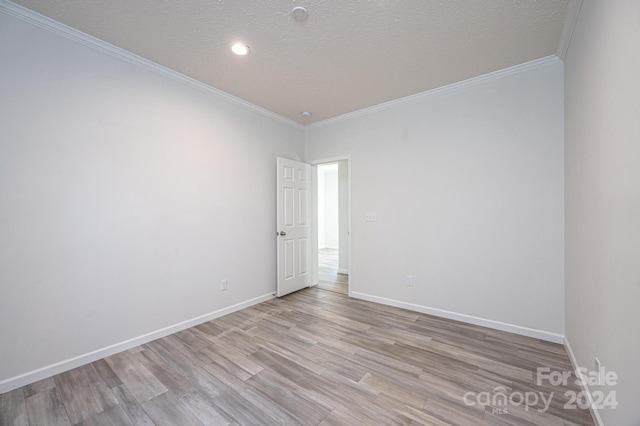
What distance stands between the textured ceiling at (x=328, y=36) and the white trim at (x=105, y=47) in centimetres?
7

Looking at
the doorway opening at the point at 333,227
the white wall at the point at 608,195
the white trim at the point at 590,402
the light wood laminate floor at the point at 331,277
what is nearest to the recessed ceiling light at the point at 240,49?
the doorway opening at the point at 333,227

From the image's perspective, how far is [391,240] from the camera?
3.53 meters

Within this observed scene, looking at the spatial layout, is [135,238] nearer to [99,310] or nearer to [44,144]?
[99,310]

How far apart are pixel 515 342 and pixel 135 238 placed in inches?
154

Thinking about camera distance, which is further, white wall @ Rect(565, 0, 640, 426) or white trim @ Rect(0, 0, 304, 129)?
white trim @ Rect(0, 0, 304, 129)

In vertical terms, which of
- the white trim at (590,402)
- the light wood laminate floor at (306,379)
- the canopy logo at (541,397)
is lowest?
the light wood laminate floor at (306,379)

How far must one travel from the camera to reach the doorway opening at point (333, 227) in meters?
4.88

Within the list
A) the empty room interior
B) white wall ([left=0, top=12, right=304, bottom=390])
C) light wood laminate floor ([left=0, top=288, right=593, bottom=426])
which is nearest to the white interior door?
the empty room interior

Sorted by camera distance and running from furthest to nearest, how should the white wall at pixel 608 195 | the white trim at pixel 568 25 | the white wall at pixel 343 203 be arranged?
the white wall at pixel 343 203 → the white trim at pixel 568 25 → the white wall at pixel 608 195

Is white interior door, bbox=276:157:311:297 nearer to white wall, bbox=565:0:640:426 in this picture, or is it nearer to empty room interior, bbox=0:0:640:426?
empty room interior, bbox=0:0:640:426

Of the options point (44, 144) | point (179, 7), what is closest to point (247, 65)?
point (179, 7)

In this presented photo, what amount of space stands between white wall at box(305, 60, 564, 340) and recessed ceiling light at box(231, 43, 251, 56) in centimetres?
194

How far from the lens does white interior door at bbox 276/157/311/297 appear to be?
393cm

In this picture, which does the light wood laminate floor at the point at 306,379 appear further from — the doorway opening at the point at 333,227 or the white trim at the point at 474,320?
the doorway opening at the point at 333,227
